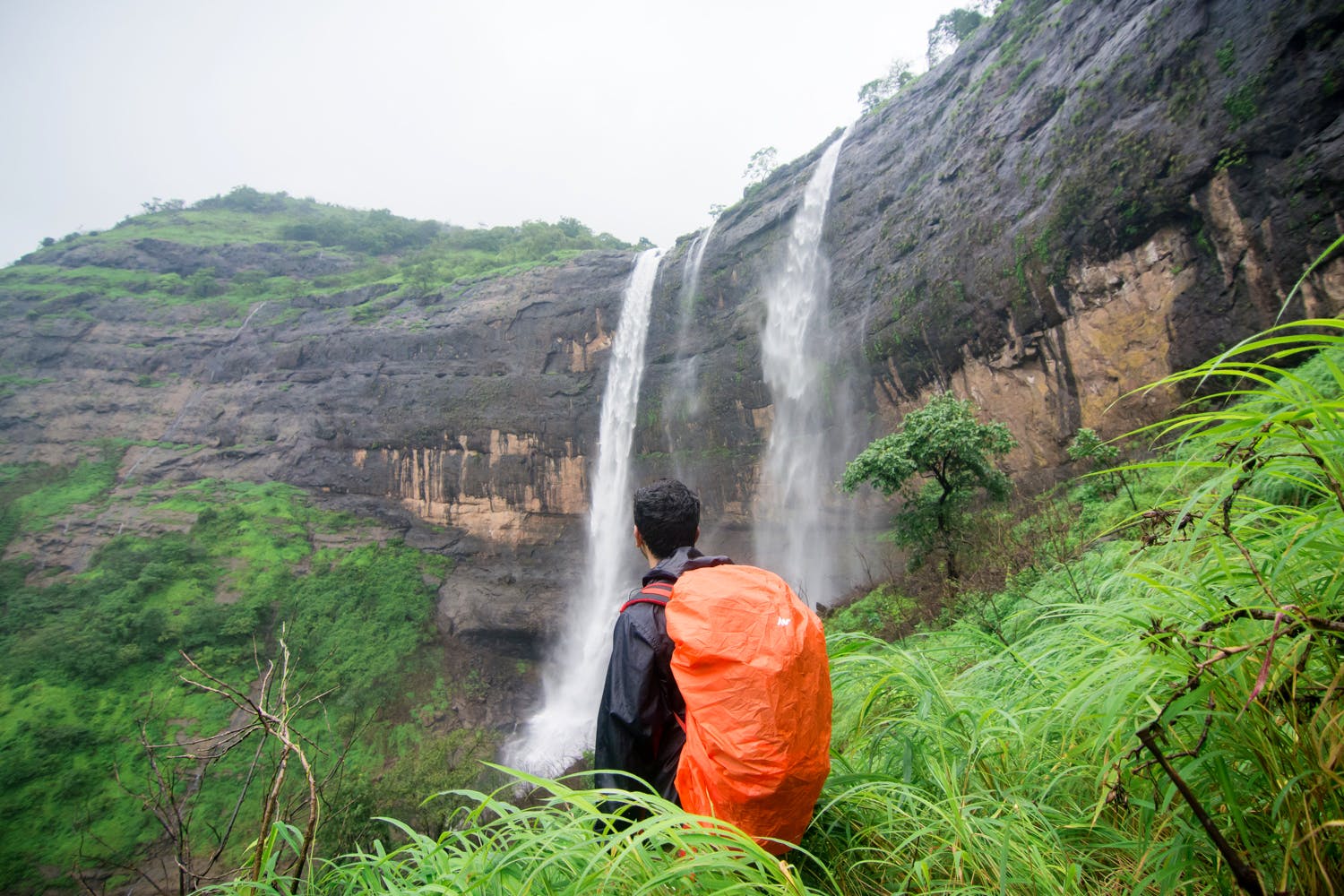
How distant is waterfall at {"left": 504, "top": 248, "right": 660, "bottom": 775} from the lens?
59.8 feet

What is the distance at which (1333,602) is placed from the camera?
94cm

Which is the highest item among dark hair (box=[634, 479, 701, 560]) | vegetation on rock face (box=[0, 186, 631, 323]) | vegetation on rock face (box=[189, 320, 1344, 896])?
vegetation on rock face (box=[0, 186, 631, 323])

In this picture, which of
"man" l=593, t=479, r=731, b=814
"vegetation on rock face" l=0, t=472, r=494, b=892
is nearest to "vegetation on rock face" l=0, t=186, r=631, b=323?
"vegetation on rock face" l=0, t=472, r=494, b=892

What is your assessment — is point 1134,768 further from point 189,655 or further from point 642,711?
point 189,655

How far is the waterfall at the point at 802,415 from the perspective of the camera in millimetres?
16141

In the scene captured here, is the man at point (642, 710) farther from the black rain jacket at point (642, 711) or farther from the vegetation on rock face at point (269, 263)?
the vegetation on rock face at point (269, 263)

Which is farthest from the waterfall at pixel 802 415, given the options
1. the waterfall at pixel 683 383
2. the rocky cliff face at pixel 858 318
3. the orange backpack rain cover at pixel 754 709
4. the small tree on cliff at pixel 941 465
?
the orange backpack rain cover at pixel 754 709

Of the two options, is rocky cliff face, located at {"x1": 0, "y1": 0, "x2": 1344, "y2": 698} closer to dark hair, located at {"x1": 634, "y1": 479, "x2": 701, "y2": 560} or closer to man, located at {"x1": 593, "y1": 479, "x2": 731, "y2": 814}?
dark hair, located at {"x1": 634, "y1": 479, "x2": 701, "y2": 560}

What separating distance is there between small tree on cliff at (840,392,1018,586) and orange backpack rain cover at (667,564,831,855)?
790cm

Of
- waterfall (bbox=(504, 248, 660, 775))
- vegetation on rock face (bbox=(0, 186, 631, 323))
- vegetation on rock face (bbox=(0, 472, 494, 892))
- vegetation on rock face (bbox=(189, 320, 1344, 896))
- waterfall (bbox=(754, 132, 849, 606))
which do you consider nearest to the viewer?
vegetation on rock face (bbox=(189, 320, 1344, 896))

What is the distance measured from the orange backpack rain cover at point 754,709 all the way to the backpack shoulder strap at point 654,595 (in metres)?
0.22

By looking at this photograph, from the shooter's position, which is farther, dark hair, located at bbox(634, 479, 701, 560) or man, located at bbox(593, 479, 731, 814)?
dark hair, located at bbox(634, 479, 701, 560)

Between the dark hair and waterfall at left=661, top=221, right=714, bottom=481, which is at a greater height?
waterfall at left=661, top=221, right=714, bottom=481

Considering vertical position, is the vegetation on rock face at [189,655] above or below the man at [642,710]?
below
